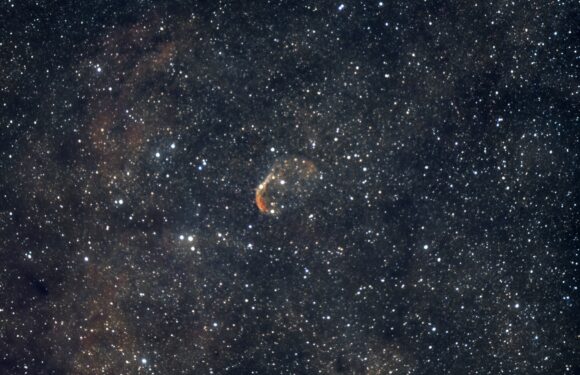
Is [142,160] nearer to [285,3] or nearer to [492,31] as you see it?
[285,3]

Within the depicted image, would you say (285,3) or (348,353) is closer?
(285,3)

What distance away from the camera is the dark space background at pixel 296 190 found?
4.14ft

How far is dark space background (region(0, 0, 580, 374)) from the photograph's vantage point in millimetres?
1262

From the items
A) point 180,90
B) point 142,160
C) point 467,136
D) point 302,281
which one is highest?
point 180,90

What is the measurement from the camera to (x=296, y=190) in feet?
4.27

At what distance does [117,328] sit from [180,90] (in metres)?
0.80

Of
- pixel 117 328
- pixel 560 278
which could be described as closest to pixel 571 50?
pixel 560 278

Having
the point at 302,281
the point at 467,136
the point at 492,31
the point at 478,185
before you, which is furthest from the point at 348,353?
the point at 492,31

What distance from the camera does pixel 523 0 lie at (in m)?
1.25

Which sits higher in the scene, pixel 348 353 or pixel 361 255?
pixel 361 255

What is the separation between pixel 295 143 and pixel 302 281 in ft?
1.42

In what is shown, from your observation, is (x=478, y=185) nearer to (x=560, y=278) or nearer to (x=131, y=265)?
(x=560, y=278)

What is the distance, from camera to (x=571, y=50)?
4.22 ft

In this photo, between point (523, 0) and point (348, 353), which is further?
point (348, 353)
